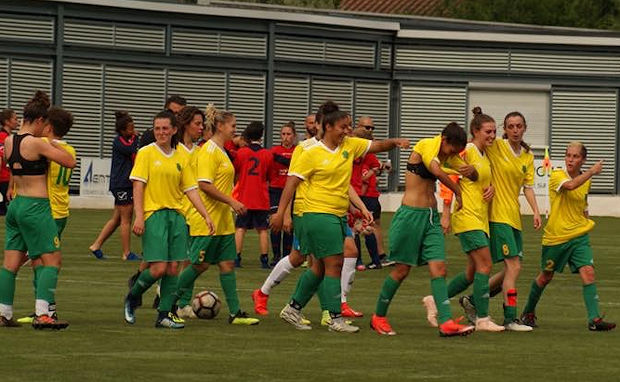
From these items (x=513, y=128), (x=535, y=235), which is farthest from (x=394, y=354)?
(x=535, y=235)

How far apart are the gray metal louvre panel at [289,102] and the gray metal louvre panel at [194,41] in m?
2.41

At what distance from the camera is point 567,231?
15.9m

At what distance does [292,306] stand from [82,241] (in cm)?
1385

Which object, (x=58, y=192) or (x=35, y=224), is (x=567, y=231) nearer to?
(x=35, y=224)

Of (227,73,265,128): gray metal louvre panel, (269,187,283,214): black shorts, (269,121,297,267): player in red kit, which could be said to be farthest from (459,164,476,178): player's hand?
(227,73,265,128): gray metal louvre panel

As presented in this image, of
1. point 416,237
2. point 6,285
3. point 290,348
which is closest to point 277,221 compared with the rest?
point 416,237

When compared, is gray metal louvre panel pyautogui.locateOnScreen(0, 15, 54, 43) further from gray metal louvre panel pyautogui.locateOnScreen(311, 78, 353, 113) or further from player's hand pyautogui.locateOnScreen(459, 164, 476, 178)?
player's hand pyautogui.locateOnScreen(459, 164, 476, 178)

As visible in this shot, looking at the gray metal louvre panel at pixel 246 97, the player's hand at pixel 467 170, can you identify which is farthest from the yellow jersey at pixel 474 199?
the gray metal louvre panel at pixel 246 97

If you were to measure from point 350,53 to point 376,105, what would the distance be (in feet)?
6.66

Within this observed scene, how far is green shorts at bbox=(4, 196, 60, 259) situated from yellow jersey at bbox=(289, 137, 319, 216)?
2.21 m

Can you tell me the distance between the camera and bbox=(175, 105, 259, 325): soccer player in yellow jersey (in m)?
15.5

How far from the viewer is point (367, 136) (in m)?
21.2

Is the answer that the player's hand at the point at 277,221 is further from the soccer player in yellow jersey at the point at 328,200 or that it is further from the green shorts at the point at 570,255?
the green shorts at the point at 570,255

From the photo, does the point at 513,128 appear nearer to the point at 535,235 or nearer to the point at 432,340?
the point at 432,340
